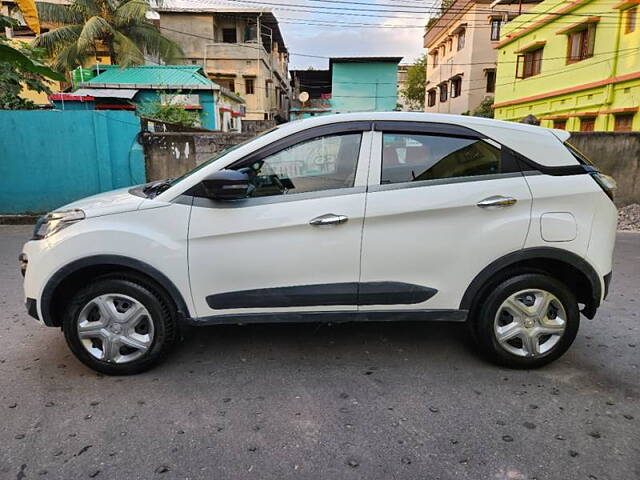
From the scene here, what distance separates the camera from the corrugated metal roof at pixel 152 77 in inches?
761

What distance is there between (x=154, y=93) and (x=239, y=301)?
19.0 meters

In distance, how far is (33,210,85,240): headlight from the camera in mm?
3053

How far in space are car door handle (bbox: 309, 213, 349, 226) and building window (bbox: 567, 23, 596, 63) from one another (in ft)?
63.0

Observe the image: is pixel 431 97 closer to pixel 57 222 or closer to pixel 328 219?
pixel 328 219

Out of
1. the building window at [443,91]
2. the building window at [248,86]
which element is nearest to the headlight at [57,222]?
the building window at [248,86]

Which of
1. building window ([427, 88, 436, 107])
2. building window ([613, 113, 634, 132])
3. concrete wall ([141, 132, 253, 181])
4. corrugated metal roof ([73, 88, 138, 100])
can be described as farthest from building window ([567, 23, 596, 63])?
building window ([427, 88, 436, 107])

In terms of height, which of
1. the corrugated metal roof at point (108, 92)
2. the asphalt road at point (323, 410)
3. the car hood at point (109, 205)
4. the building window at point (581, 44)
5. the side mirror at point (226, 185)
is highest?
the building window at point (581, 44)

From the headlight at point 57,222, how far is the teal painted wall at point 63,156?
6936 millimetres

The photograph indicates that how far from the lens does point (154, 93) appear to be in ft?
64.3

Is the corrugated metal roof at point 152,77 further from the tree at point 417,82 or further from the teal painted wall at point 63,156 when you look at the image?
the tree at point 417,82

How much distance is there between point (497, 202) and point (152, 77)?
2038 cm

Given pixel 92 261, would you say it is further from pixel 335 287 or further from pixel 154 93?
pixel 154 93

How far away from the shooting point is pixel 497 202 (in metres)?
3.03

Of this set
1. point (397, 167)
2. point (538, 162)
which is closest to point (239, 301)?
point (397, 167)
